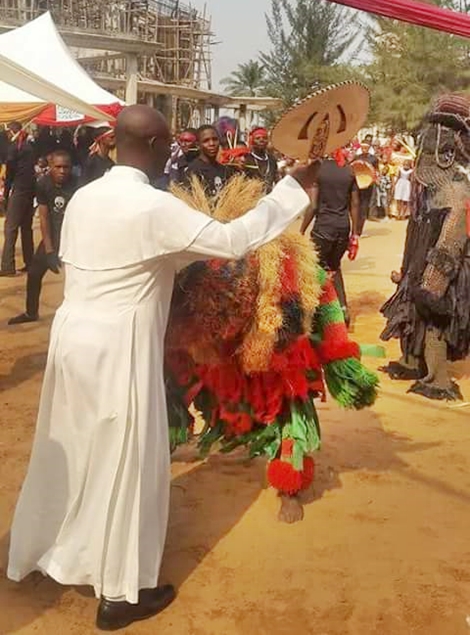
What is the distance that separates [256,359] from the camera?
127 inches

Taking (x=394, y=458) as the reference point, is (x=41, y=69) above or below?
above

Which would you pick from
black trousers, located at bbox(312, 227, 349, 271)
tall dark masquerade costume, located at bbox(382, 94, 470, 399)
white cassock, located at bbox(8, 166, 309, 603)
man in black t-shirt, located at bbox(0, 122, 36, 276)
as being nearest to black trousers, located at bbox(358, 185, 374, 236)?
black trousers, located at bbox(312, 227, 349, 271)

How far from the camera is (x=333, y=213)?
282 inches

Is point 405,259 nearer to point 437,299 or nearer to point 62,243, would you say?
point 437,299

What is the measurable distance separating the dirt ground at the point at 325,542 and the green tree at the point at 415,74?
26.5 meters

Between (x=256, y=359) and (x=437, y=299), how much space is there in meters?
2.36

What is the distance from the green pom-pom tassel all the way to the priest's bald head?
141 centimetres

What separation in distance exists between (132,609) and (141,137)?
1.68 m

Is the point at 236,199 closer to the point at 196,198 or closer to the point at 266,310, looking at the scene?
the point at 196,198

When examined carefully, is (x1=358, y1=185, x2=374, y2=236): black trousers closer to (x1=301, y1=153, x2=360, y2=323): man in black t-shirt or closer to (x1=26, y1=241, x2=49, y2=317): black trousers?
(x1=301, y1=153, x2=360, y2=323): man in black t-shirt

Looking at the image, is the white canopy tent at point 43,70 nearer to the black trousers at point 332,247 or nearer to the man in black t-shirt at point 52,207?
the man in black t-shirt at point 52,207

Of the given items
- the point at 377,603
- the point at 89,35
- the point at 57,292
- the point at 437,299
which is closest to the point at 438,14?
Result: the point at 437,299

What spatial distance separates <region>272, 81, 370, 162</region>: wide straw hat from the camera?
8.90ft

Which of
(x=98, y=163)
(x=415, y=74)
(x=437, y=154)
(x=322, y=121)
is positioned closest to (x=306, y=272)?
(x=322, y=121)
